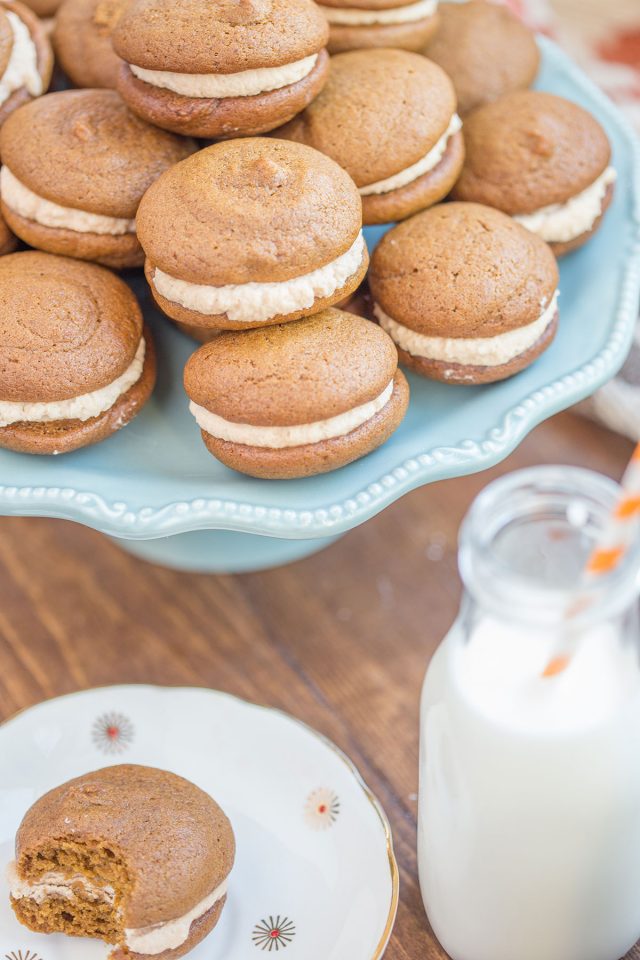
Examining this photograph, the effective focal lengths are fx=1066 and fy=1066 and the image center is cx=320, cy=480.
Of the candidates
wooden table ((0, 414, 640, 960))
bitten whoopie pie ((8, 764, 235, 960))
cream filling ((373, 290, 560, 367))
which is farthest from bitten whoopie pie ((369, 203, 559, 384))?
bitten whoopie pie ((8, 764, 235, 960))

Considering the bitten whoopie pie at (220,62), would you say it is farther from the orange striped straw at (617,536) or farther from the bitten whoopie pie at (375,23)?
the orange striped straw at (617,536)

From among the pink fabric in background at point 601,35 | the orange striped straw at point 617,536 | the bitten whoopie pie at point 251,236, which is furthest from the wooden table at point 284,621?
the pink fabric in background at point 601,35

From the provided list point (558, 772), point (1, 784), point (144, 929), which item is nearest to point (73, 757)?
point (1, 784)

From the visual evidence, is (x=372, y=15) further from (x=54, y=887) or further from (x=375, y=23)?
(x=54, y=887)

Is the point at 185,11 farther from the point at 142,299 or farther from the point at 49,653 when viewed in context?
Answer: the point at 49,653

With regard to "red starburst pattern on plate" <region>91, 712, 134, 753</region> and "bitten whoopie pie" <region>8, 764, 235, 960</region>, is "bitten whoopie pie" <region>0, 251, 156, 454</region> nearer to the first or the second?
"red starburst pattern on plate" <region>91, 712, 134, 753</region>

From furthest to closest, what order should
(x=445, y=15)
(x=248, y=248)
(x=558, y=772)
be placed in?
(x=445, y=15), (x=248, y=248), (x=558, y=772)
